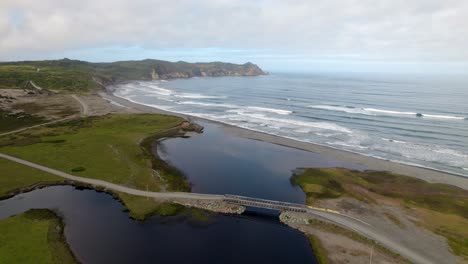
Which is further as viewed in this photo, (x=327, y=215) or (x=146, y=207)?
(x=146, y=207)

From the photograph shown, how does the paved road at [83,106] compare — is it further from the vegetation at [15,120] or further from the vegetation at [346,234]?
the vegetation at [346,234]

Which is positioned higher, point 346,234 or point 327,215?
point 327,215

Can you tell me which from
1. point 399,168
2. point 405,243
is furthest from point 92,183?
point 399,168

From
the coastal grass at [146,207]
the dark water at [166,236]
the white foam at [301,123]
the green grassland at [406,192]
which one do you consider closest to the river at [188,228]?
the dark water at [166,236]

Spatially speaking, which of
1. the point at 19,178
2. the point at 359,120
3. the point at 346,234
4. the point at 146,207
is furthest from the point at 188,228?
the point at 359,120

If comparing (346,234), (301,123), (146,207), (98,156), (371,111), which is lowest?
(346,234)

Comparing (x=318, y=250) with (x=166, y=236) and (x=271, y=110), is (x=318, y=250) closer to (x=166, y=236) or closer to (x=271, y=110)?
(x=166, y=236)
